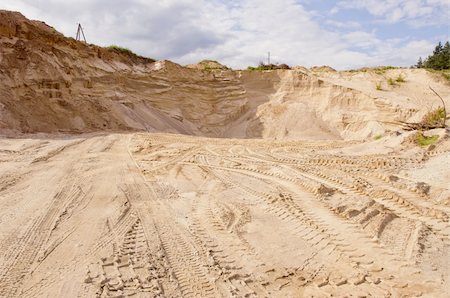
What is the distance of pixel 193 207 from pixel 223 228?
2.88 ft

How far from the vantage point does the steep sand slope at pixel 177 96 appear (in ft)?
46.7

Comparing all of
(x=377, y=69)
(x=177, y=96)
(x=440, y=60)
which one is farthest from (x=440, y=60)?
(x=177, y=96)

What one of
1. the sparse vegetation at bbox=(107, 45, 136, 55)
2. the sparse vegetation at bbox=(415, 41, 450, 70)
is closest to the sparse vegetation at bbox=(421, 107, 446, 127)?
the sparse vegetation at bbox=(107, 45, 136, 55)

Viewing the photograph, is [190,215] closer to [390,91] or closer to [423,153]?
[423,153]

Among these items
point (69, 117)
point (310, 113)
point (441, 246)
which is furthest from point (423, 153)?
point (69, 117)

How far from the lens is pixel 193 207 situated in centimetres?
552

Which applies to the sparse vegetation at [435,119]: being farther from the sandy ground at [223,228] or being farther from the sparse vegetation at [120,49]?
the sparse vegetation at [120,49]

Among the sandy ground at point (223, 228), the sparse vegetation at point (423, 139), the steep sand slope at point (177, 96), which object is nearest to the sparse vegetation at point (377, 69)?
the steep sand slope at point (177, 96)

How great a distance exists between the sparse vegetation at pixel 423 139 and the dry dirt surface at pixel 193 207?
0.50 feet

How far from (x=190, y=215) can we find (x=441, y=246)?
9.58 feet

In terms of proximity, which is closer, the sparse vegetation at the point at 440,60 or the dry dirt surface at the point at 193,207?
the dry dirt surface at the point at 193,207

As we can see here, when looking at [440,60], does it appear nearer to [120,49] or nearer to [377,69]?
[377,69]

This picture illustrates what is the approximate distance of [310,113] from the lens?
58.2 ft

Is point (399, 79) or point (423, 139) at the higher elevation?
point (399, 79)
